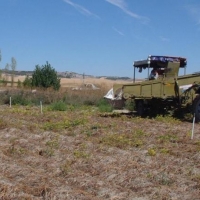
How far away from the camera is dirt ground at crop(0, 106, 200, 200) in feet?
18.8

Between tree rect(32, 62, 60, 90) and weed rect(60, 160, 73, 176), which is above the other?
tree rect(32, 62, 60, 90)

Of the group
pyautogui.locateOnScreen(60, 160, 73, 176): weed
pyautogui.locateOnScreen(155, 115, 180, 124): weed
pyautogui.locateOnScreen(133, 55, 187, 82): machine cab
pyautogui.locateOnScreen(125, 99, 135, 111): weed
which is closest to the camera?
Result: pyautogui.locateOnScreen(60, 160, 73, 176): weed

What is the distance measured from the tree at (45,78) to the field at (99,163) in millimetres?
27277

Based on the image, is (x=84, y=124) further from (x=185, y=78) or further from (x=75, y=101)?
(x=75, y=101)

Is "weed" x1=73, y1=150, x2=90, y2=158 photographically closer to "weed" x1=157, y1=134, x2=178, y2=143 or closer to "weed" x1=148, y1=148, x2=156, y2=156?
"weed" x1=148, y1=148, x2=156, y2=156

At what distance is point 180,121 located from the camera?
13820mm

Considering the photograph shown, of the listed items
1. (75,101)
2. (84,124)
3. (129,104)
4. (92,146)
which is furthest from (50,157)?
(75,101)

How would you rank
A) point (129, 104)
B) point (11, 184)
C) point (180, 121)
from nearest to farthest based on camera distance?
point (11, 184) < point (180, 121) < point (129, 104)

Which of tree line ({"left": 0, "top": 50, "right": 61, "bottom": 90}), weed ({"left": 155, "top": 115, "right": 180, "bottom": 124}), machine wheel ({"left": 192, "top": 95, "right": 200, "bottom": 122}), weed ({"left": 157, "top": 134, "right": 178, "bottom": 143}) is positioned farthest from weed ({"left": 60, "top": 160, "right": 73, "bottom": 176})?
tree line ({"left": 0, "top": 50, "right": 61, "bottom": 90})

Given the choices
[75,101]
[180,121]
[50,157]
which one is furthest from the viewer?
[75,101]

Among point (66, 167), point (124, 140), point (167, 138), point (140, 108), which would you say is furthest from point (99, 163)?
point (140, 108)

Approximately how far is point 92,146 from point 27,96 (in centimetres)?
2016

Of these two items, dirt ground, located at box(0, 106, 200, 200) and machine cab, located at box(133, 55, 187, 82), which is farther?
machine cab, located at box(133, 55, 187, 82)

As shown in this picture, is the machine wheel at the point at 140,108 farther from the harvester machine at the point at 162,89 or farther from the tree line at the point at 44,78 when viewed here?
the tree line at the point at 44,78
